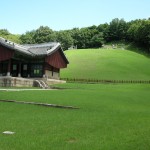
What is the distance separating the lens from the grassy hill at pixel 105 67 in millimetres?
70562

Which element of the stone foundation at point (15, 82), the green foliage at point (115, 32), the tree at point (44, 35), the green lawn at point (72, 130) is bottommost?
the green lawn at point (72, 130)

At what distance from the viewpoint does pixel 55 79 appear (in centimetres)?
5509

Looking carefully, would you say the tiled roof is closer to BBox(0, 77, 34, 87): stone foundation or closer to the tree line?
BBox(0, 77, 34, 87): stone foundation

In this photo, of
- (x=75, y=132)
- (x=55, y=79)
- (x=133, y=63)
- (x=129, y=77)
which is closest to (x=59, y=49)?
(x=55, y=79)

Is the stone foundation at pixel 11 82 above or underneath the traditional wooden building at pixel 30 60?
underneath

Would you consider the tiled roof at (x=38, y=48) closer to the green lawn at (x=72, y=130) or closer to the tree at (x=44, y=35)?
the green lawn at (x=72, y=130)

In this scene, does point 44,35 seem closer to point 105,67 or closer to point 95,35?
point 95,35

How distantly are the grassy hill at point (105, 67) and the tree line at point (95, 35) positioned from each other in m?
26.0

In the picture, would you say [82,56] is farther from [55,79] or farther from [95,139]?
[95,139]

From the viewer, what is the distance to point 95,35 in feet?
466

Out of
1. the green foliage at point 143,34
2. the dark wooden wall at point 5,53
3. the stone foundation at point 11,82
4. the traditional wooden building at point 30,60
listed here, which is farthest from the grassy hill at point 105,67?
the green foliage at point 143,34

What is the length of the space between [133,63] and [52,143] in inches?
3149

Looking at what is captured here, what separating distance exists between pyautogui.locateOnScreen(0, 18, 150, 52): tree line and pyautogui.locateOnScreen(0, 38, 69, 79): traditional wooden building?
217 feet

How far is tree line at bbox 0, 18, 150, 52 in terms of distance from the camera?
402 feet
